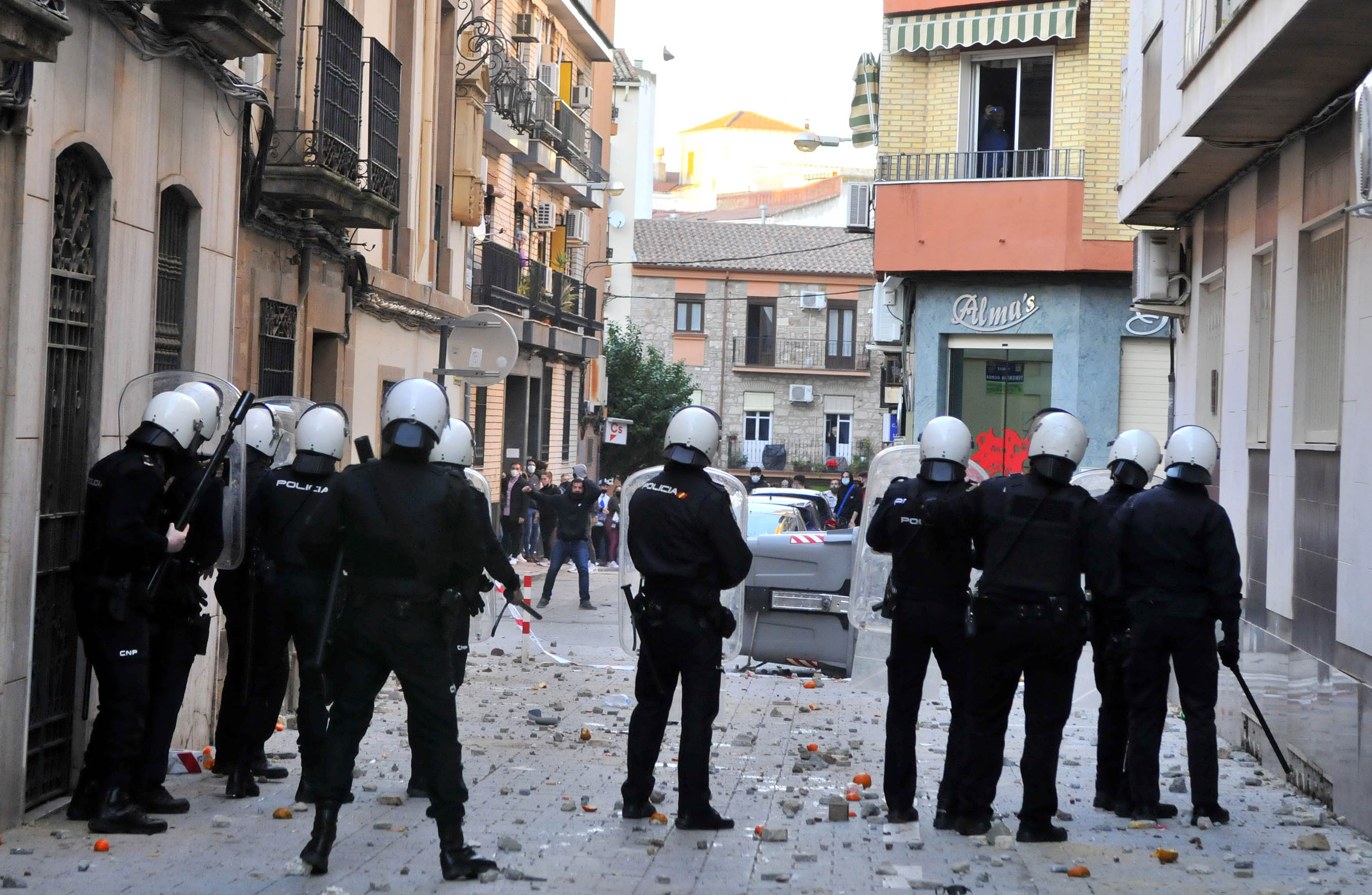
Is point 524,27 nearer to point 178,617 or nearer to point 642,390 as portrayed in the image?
point 642,390

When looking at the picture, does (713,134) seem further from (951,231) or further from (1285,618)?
(1285,618)

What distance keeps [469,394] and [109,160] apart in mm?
18348

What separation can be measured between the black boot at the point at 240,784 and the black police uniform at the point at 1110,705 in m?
4.24

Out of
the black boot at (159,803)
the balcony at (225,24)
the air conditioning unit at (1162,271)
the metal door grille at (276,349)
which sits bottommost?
the black boot at (159,803)

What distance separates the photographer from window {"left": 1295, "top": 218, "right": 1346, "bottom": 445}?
371 inches

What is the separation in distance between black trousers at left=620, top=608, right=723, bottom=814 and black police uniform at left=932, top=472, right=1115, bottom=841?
1.20m

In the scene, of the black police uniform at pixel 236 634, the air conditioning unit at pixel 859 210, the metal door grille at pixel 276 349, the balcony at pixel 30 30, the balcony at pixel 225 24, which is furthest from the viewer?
the air conditioning unit at pixel 859 210

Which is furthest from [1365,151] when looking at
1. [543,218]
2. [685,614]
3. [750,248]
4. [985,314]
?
[750,248]

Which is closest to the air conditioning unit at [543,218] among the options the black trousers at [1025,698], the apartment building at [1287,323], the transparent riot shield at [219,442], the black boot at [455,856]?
the apartment building at [1287,323]

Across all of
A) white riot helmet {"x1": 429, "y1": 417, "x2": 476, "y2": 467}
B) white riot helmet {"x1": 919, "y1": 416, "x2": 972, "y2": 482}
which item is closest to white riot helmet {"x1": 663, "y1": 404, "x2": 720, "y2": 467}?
white riot helmet {"x1": 919, "y1": 416, "x2": 972, "y2": 482}

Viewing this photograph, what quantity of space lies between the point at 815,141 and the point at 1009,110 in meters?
4.51

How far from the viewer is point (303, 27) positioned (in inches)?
530

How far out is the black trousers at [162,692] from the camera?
7.35m

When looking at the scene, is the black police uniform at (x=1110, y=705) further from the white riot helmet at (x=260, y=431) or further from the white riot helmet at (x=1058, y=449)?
the white riot helmet at (x=260, y=431)
